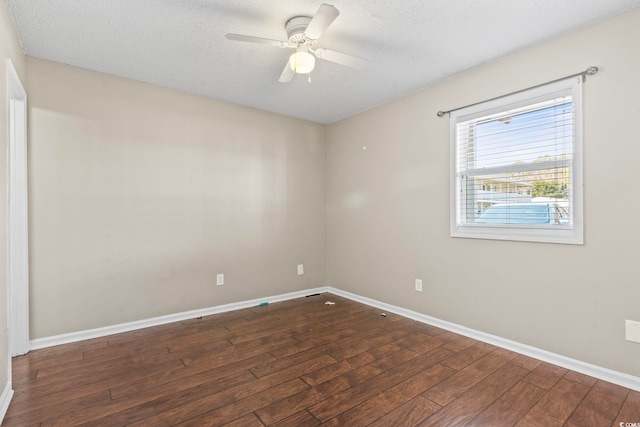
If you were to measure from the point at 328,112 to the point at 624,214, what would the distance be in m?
2.99

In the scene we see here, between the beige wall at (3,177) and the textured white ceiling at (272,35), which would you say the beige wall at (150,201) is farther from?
the beige wall at (3,177)

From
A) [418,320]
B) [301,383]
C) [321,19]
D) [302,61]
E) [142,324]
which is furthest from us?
[418,320]

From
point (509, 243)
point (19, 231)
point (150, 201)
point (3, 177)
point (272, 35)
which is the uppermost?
point (272, 35)

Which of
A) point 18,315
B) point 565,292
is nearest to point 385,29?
point 565,292

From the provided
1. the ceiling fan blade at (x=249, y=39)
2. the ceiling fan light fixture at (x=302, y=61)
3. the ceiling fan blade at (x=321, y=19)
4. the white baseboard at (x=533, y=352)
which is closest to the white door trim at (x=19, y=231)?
the ceiling fan blade at (x=249, y=39)

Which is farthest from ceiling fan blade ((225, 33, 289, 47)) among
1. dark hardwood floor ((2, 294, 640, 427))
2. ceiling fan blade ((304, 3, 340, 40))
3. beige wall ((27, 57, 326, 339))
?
dark hardwood floor ((2, 294, 640, 427))

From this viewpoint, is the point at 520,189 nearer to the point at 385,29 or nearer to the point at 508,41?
the point at 508,41

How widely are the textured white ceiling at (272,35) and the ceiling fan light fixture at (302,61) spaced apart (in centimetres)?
23

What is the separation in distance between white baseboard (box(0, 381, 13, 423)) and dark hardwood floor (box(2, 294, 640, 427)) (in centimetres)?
4

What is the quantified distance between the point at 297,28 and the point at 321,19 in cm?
39

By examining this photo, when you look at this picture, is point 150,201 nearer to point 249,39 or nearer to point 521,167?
point 249,39

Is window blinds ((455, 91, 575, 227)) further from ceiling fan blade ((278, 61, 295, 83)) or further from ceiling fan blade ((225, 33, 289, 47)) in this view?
ceiling fan blade ((225, 33, 289, 47))

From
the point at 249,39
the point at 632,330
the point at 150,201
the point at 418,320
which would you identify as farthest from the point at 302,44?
the point at 632,330

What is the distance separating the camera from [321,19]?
5.93 feet
